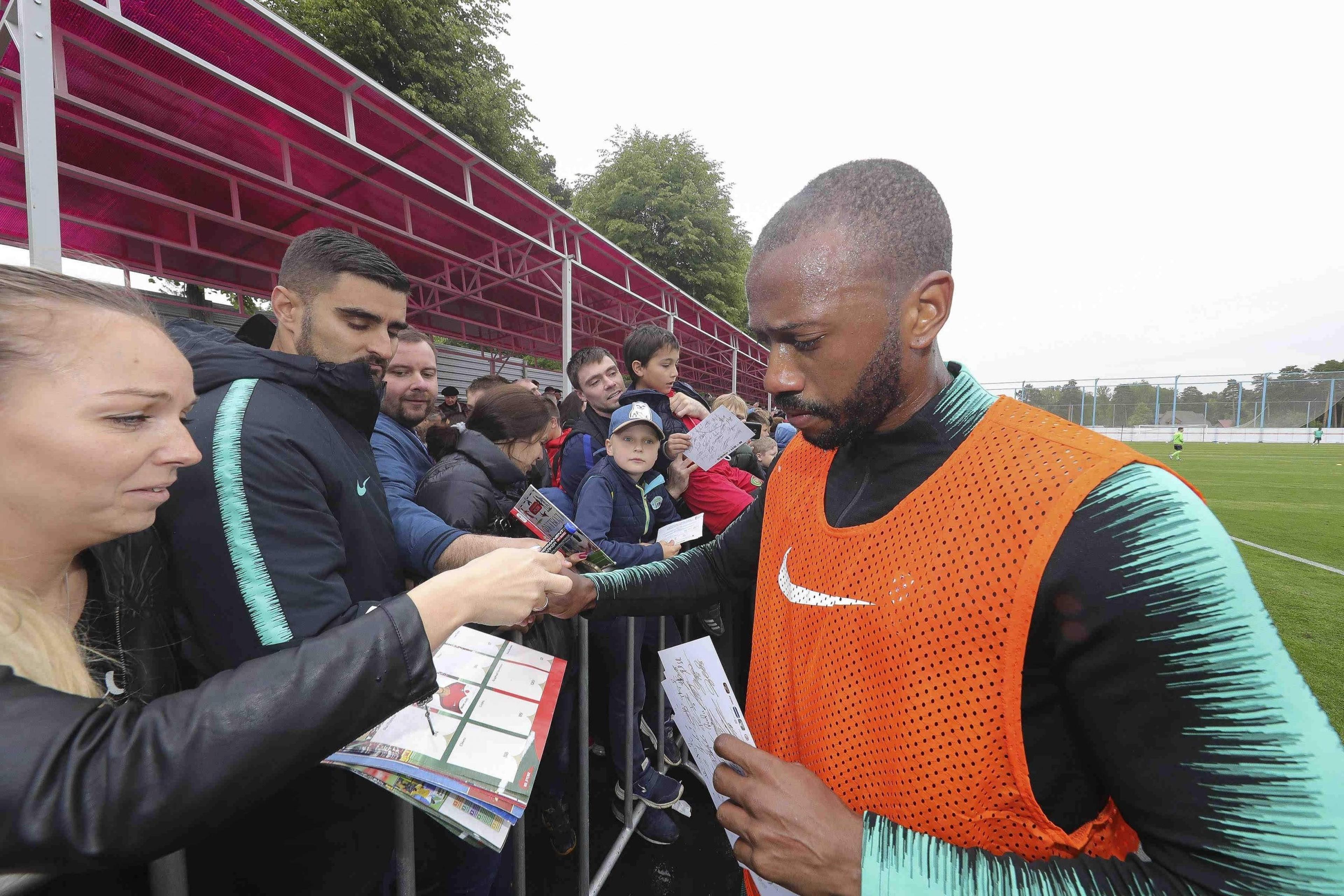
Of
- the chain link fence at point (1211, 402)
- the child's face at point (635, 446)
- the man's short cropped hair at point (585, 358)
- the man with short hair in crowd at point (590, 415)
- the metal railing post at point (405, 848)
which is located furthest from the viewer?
the chain link fence at point (1211, 402)

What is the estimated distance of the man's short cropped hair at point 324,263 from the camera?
1742mm

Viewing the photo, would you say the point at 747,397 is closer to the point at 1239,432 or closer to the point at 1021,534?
the point at 1239,432

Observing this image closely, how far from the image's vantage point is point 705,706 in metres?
1.29

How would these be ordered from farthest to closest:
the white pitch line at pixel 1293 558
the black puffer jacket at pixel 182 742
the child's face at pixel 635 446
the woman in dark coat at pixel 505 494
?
the white pitch line at pixel 1293 558 < the child's face at pixel 635 446 < the woman in dark coat at pixel 505 494 < the black puffer jacket at pixel 182 742

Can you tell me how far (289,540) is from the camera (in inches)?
47.1

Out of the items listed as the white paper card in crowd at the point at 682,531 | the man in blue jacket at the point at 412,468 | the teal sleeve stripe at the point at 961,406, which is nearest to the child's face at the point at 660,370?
the white paper card in crowd at the point at 682,531

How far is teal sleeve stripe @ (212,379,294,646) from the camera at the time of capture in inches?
44.7

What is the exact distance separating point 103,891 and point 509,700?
0.76m

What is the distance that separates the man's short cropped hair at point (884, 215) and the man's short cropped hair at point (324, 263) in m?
1.25

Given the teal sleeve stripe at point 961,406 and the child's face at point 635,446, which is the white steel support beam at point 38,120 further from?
the teal sleeve stripe at point 961,406

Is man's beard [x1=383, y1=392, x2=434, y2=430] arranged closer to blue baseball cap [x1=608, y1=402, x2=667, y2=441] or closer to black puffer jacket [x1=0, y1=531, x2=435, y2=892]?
blue baseball cap [x1=608, y1=402, x2=667, y2=441]

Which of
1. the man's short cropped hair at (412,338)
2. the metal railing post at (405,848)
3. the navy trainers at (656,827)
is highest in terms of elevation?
the man's short cropped hair at (412,338)

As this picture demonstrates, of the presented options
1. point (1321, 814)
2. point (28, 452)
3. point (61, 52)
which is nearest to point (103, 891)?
point (28, 452)

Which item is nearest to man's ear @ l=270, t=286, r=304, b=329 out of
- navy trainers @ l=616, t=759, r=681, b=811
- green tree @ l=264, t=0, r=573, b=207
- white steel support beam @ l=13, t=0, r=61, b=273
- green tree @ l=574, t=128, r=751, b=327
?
white steel support beam @ l=13, t=0, r=61, b=273
